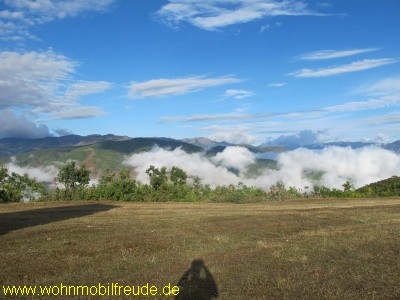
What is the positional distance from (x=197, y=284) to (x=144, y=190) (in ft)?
204

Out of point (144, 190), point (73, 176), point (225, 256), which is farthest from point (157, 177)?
point (225, 256)

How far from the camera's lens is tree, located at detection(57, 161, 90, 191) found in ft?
286

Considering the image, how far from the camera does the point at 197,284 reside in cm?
1617

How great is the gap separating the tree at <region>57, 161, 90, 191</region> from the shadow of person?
238ft

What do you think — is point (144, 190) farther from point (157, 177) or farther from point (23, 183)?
point (23, 183)

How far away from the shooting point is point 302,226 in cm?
3338

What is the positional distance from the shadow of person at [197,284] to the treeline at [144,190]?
56.4m

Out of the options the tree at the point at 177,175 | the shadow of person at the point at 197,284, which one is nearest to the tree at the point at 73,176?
the tree at the point at 177,175

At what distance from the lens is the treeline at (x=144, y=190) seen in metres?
74.1

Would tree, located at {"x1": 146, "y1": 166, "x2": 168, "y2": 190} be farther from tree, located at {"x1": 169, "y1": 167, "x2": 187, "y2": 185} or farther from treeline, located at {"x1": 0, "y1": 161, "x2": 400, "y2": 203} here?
tree, located at {"x1": 169, "y1": 167, "x2": 187, "y2": 185}

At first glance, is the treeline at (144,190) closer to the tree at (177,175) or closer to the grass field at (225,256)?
the tree at (177,175)

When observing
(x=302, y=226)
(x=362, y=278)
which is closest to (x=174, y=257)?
(x=362, y=278)

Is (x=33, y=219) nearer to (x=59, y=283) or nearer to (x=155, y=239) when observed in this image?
(x=155, y=239)

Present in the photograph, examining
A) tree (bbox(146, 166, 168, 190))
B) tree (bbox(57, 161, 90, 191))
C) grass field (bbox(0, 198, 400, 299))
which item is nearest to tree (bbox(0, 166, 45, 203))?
tree (bbox(57, 161, 90, 191))
